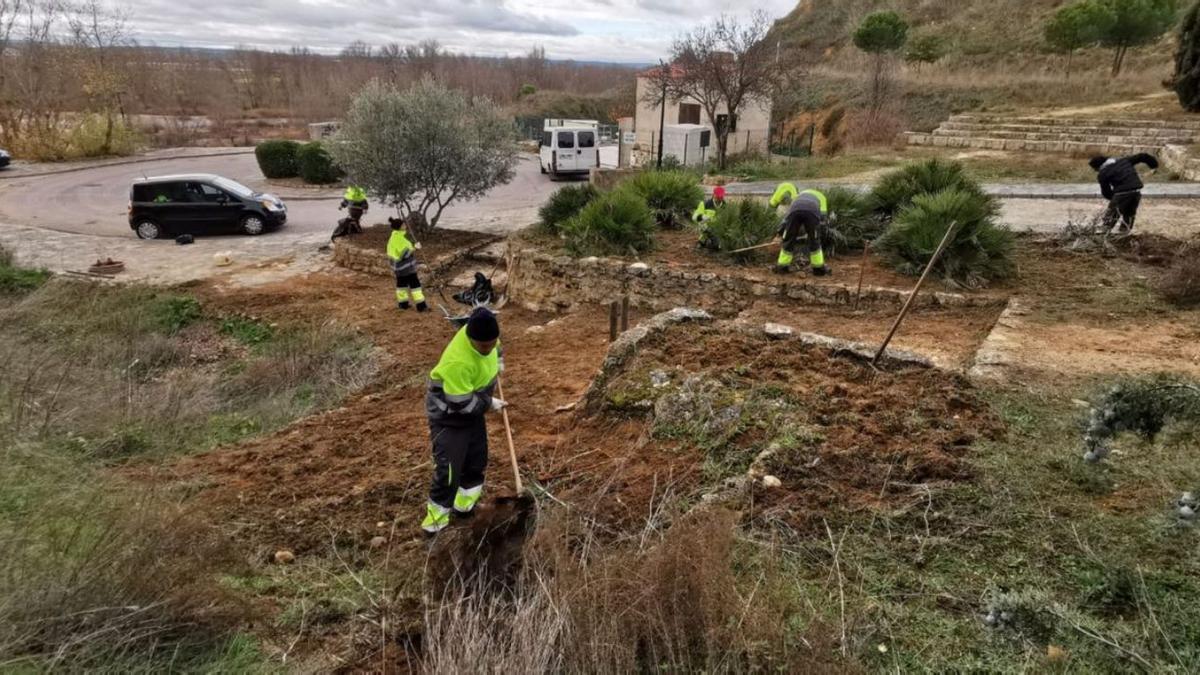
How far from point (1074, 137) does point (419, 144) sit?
1819 cm

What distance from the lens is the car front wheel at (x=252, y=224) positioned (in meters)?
16.6

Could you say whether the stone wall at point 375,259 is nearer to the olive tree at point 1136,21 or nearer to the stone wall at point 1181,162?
the stone wall at point 1181,162

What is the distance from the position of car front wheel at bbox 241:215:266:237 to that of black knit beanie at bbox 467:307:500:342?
1466 centimetres

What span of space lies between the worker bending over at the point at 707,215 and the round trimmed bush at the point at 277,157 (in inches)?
765

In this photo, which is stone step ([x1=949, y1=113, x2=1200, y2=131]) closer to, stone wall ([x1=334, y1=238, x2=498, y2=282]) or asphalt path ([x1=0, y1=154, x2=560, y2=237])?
asphalt path ([x1=0, y1=154, x2=560, y2=237])

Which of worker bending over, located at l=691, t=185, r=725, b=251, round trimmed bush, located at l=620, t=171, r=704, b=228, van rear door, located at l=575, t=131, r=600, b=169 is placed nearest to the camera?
worker bending over, located at l=691, t=185, r=725, b=251

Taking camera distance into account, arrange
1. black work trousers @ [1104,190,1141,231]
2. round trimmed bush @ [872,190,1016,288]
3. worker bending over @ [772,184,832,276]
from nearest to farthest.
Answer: round trimmed bush @ [872,190,1016,288], worker bending over @ [772,184,832,276], black work trousers @ [1104,190,1141,231]

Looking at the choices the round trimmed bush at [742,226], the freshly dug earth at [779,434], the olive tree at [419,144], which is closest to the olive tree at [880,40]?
the olive tree at [419,144]

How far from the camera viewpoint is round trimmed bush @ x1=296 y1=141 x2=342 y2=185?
24.2 m

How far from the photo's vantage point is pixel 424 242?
14.2 meters

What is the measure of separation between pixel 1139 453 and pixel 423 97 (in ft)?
42.3

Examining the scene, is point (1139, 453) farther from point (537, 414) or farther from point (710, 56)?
point (710, 56)

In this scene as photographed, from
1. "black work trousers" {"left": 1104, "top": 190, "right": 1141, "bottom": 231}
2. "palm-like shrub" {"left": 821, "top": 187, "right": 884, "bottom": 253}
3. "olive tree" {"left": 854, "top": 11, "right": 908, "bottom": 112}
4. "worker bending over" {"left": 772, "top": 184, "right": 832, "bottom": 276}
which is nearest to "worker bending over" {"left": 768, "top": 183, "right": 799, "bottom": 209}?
"worker bending over" {"left": 772, "top": 184, "right": 832, "bottom": 276}

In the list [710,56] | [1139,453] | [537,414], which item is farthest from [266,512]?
[710,56]
